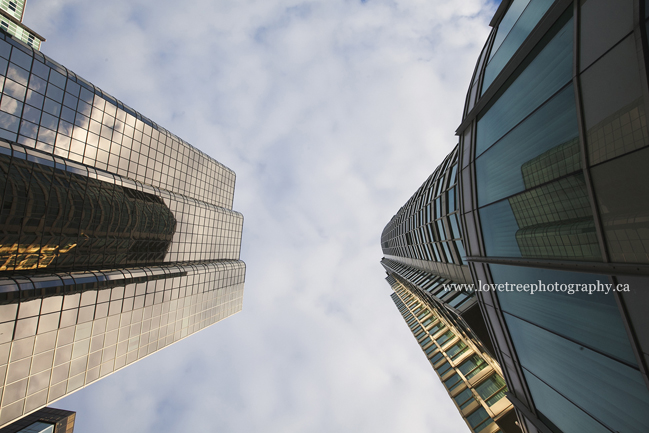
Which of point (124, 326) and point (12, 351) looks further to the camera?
point (124, 326)

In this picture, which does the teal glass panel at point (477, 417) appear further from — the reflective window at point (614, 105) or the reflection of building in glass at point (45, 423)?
the reflection of building in glass at point (45, 423)

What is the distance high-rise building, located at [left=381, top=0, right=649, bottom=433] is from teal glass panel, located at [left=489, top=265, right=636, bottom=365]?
35 millimetres

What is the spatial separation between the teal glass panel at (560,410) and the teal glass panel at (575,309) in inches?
93.6

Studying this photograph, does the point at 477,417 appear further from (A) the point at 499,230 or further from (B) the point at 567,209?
(B) the point at 567,209

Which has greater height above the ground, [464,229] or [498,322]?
[464,229]

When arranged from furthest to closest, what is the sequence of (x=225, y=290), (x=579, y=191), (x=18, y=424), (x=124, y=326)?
(x=225, y=290)
(x=18, y=424)
(x=124, y=326)
(x=579, y=191)

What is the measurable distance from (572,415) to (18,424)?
3205 inches

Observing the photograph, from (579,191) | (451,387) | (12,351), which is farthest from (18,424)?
(579,191)

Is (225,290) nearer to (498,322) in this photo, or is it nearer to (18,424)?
(18,424)

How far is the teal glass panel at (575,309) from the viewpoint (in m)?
6.53

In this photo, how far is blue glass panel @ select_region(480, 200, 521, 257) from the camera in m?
10.2

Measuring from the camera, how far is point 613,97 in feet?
19.6

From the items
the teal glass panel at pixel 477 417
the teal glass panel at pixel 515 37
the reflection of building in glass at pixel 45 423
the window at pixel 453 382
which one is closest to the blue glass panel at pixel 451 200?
the teal glass panel at pixel 515 37

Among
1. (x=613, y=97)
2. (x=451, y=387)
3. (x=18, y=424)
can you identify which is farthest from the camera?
(x=18, y=424)
